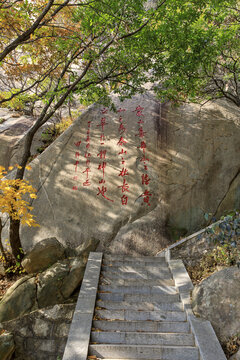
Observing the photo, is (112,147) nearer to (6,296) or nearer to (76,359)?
(6,296)

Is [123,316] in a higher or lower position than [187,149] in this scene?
lower

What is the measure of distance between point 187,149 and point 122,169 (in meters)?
2.34

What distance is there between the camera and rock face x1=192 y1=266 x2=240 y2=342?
428cm

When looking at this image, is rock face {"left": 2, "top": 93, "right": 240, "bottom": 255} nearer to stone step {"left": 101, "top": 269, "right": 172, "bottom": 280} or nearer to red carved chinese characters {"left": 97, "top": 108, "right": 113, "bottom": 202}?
red carved chinese characters {"left": 97, "top": 108, "right": 113, "bottom": 202}

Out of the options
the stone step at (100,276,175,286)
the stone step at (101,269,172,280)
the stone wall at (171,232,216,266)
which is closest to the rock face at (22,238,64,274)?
the stone step at (101,269,172,280)

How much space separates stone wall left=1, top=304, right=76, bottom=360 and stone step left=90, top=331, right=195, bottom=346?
0.96 metres

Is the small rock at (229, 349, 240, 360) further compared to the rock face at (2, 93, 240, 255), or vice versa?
the rock face at (2, 93, 240, 255)

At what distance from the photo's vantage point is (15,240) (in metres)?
7.41

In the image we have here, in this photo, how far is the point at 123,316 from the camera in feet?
16.0

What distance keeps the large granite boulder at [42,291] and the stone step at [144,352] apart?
2.05 m

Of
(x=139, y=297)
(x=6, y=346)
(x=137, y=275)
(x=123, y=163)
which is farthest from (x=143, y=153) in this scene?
(x=6, y=346)

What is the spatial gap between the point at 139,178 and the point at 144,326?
4698 mm

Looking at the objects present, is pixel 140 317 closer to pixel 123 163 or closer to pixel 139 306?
pixel 139 306

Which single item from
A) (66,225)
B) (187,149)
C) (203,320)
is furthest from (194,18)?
(203,320)
